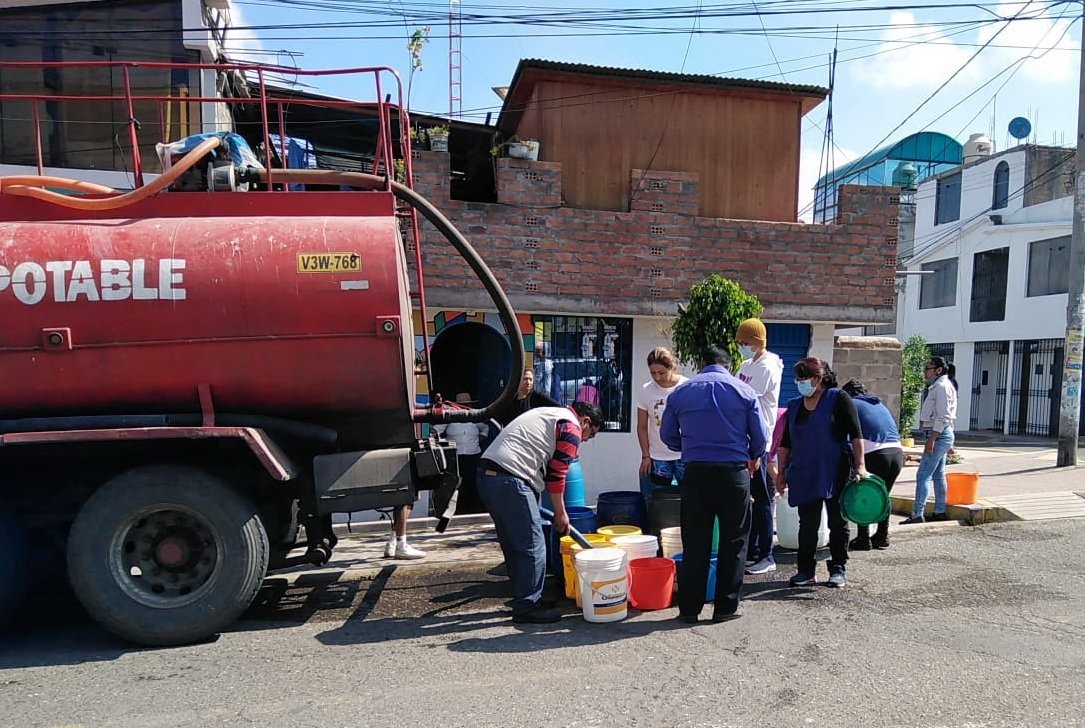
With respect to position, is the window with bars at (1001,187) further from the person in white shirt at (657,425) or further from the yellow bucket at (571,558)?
the yellow bucket at (571,558)

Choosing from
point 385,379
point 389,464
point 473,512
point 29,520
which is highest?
point 385,379

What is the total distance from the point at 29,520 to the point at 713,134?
8.02 m

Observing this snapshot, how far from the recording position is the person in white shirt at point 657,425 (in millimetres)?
5934

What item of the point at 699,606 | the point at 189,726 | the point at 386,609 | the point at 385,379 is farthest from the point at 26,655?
the point at 699,606

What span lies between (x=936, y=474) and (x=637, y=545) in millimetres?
4107

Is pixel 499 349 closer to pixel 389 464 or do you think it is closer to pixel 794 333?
pixel 794 333

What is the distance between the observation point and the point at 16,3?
8.64m

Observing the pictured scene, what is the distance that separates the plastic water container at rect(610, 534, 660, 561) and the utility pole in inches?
338

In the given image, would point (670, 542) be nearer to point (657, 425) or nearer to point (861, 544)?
point (657, 425)

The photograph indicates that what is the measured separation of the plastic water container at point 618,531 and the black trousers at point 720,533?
68 cm

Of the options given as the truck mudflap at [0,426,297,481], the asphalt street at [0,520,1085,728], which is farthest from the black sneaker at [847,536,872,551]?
the truck mudflap at [0,426,297,481]

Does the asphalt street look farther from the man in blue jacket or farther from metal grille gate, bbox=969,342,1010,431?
metal grille gate, bbox=969,342,1010,431

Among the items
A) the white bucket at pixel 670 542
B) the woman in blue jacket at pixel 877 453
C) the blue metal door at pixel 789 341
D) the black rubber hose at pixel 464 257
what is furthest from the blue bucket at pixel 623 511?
the blue metal door at pixel 789 341

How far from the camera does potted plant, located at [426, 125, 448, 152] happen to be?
8.82m
